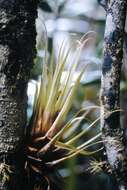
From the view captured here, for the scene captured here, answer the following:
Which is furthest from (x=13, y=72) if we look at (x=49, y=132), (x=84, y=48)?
(x=84, y=48)

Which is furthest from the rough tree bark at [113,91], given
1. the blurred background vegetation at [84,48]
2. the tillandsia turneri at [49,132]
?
the blurred background vegetation at [84,48]

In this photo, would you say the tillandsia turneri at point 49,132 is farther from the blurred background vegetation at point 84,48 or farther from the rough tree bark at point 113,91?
the blurred background vegetation at point 84,48

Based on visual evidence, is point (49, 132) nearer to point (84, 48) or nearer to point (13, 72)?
point (13, 72)

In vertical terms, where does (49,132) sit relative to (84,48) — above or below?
below

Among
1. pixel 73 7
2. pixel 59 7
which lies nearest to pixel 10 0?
pixel 59 7

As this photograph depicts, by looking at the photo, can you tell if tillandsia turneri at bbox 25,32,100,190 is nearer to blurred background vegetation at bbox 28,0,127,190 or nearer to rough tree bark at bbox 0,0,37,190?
rough tree bark at bbox 0,0,37,190

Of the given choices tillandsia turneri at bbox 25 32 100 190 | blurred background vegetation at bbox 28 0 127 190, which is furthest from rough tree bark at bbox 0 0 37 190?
blurred background vegetation at bbox 28 0 127 190
